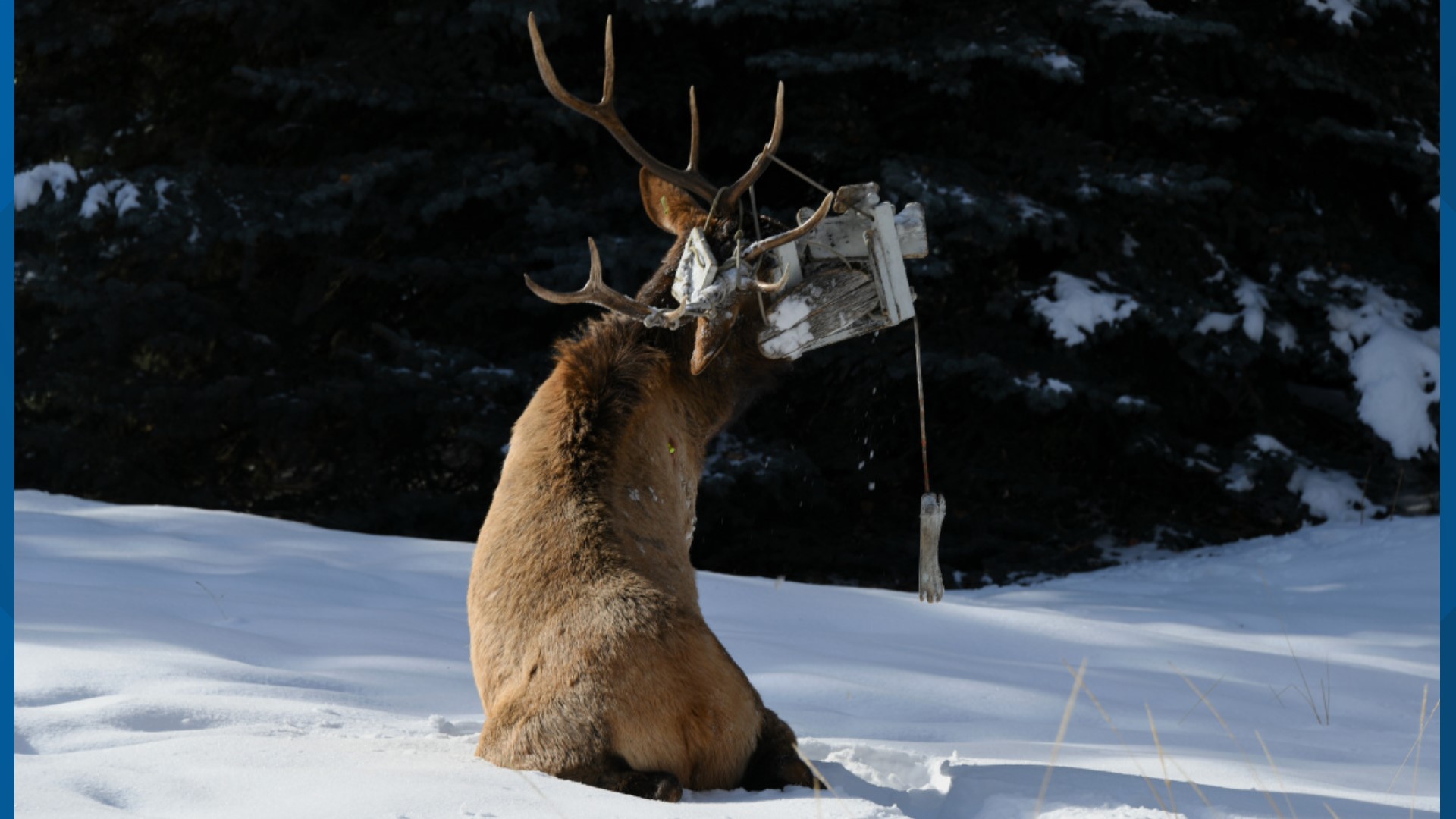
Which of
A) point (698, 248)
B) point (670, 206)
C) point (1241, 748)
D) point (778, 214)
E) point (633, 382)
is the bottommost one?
point (1241, 748)

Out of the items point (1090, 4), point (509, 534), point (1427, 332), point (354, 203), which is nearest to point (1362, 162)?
point (1427, 332)

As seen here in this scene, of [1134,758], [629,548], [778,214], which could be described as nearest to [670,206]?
[629,548]

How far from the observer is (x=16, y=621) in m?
4.29

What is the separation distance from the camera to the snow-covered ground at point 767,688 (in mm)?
2764

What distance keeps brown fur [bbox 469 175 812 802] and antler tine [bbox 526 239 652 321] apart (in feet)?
0.43

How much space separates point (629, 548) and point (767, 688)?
1416 millimetres

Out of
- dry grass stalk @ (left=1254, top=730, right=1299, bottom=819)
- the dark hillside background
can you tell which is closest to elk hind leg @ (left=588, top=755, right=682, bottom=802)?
dry grass stalk @ (left=1254, top=730, right=1299, bottom=819)

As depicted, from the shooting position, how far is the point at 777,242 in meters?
3.71

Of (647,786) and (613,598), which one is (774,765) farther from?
(613,598)

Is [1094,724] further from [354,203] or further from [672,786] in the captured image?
[354,203]

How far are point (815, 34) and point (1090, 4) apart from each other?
2006mm

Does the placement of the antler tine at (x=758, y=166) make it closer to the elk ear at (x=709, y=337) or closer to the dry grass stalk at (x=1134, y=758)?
the elk ear at (x=709, y=337)

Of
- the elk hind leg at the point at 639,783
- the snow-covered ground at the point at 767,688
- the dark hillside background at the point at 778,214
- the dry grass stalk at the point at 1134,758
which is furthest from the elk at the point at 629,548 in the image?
the dark hillside background at the point at 778,214

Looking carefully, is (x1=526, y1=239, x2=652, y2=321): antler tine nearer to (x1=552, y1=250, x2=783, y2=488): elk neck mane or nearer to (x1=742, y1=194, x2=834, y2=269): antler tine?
(x1=552, y1=250, x2=783, y2=488): elk neck mane
